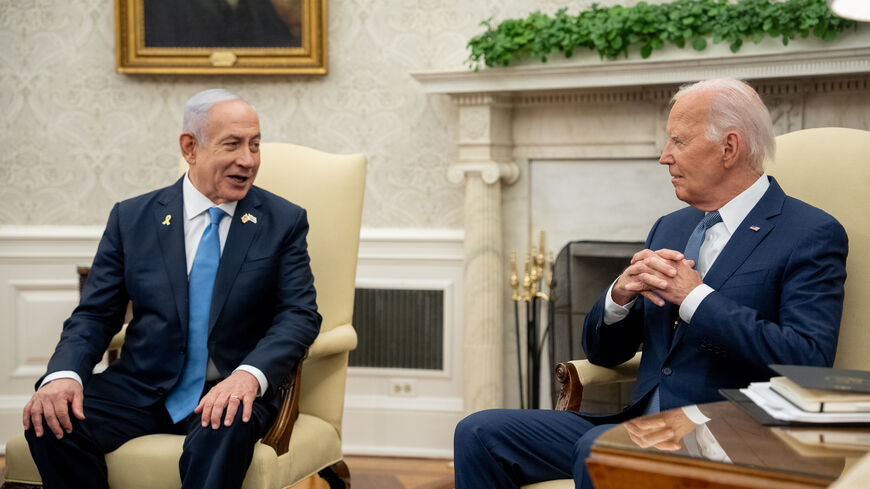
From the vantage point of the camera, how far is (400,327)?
14.0ft

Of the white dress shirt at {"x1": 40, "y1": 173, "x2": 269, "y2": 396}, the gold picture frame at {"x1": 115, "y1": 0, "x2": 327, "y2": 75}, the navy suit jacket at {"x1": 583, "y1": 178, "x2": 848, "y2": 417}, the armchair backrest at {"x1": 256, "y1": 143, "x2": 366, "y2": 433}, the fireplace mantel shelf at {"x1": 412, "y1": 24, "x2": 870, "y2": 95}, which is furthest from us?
the gold picture frame at {"x1": 115, "y1": 0, "x2": 327, "y2": 75}

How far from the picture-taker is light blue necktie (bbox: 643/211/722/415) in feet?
7.56

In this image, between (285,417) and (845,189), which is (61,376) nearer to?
(285,417)

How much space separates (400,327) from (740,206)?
2.26 m

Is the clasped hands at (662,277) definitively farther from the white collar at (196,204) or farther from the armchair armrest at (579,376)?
the white collar at (196,204)

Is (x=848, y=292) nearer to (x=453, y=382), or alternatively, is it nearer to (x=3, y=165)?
(x=453, y=382)

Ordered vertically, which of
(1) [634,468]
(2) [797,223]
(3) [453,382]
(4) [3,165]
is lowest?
(3) [453,382]

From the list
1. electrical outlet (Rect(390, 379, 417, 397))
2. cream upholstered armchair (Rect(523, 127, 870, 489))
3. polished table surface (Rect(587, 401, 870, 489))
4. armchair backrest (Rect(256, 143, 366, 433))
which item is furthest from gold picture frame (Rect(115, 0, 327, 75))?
polished table surface (Rect(587, 401, 870, 489))

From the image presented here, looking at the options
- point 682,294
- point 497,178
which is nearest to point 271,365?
point 682,294

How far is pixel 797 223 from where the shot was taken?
2176 mm

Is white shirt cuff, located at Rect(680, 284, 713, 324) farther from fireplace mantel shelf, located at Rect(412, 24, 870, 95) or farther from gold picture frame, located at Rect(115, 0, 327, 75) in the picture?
gold picture frame, located at Rect(115, 0, 327, 75)

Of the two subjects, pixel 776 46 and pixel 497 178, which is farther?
pixel 497 178

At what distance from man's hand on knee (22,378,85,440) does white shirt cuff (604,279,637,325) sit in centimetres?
143

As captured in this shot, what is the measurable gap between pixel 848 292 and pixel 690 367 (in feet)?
1.83
